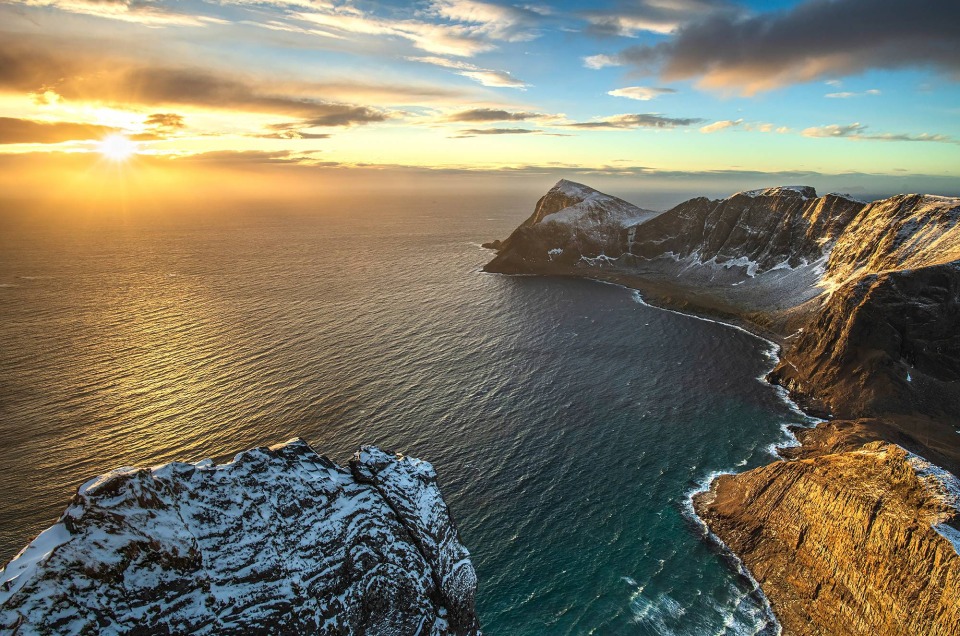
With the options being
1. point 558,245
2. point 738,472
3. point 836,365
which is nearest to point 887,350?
point 836,365

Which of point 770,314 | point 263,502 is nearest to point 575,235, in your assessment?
point 770,314

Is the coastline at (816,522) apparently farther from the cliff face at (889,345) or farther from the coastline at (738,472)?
the cliff face at (889,345)

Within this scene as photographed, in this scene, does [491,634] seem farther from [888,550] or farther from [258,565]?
[888,550]

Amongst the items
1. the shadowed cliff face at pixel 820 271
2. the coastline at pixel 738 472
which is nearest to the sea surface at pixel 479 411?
the coastline at pixel 738 472

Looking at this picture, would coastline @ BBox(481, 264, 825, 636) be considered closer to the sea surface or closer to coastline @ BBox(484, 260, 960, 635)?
coastline @ BBox(484, 260, 960, 635)

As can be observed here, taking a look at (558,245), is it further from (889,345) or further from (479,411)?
(479,411)
